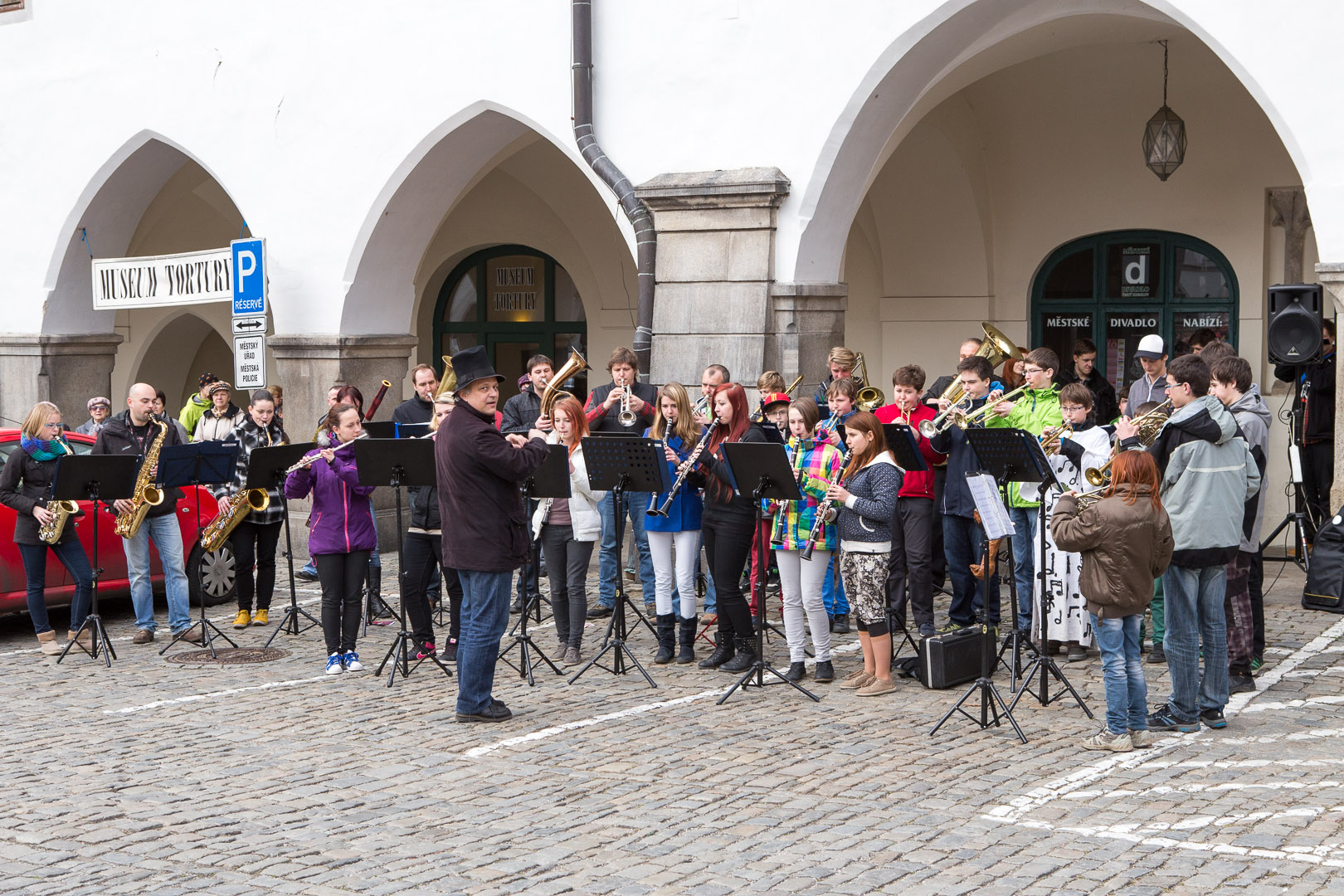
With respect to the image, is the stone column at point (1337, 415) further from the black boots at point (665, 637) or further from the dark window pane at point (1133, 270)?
the black boots at point (665, 637)

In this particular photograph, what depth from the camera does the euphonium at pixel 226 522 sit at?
10.9 metres

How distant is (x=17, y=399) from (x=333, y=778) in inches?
444

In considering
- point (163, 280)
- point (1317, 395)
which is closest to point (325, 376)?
point (163, 280)

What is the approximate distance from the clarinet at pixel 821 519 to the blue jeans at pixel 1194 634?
1.79 metres

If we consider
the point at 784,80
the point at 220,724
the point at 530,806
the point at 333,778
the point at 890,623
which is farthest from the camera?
the point at 784,80

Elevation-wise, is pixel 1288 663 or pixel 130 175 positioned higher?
pixel 130 175

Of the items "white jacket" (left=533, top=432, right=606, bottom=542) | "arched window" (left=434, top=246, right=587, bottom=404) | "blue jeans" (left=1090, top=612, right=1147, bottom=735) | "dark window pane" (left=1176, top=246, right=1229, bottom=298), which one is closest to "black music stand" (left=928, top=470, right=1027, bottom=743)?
"blue jeans" (left=1090, top=612, right=1147, bottom=735)

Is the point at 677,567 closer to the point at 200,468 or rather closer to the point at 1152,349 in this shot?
the point at 200,468

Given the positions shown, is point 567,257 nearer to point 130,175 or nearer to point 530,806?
point 130,175

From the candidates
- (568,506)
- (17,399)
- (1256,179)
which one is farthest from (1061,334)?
(17,399)

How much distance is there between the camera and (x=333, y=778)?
710 cm

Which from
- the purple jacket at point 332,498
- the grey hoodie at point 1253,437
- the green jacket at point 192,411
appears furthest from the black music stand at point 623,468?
the green jacket at point 192,411

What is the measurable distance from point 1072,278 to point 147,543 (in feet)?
30.7

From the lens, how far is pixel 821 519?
8367mm
